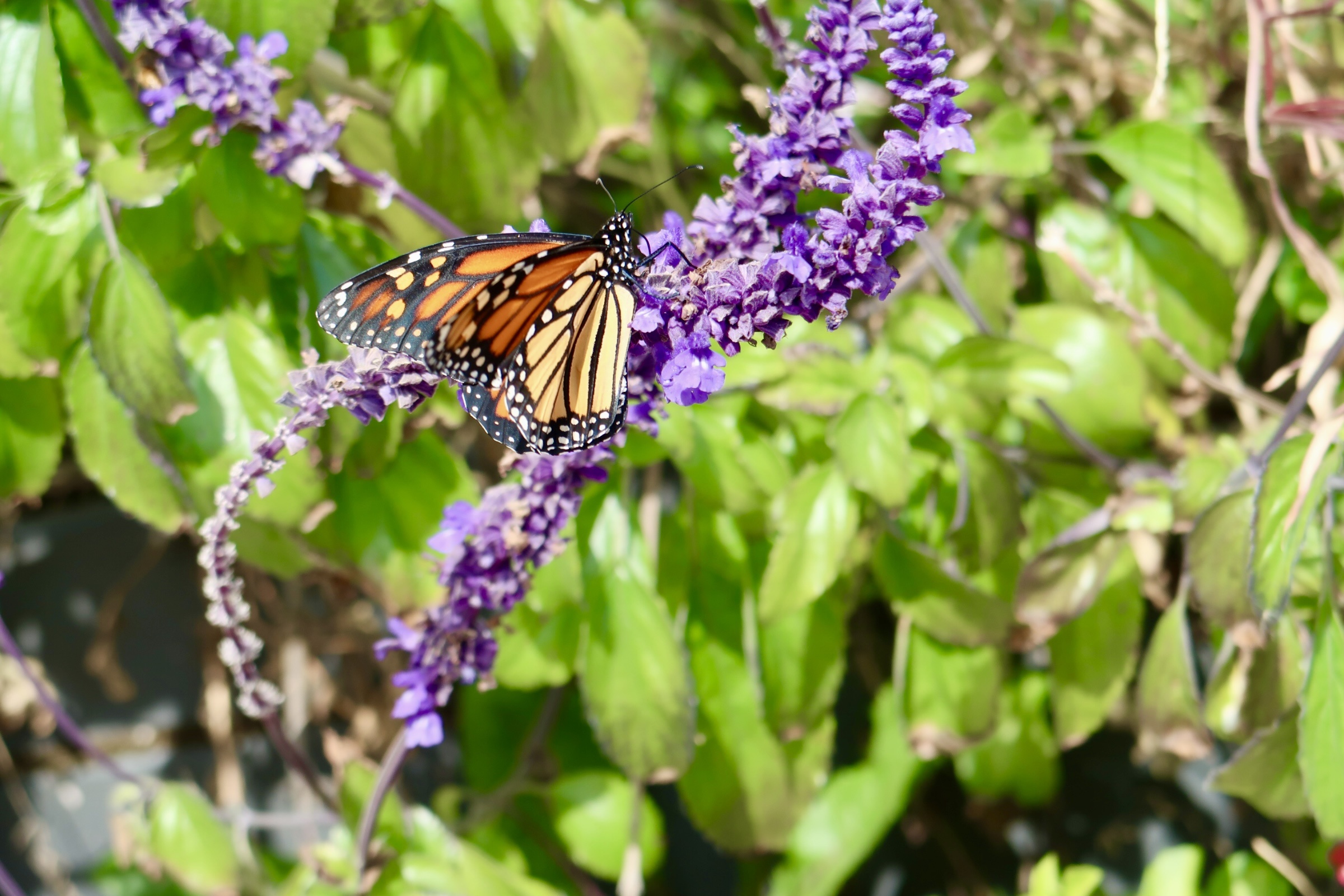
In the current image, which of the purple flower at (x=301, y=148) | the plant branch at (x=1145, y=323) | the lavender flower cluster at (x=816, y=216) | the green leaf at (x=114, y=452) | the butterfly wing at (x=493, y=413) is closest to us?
the lavender flower cluster at (x=816, y=216)

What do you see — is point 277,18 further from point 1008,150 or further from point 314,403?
point 1008,150

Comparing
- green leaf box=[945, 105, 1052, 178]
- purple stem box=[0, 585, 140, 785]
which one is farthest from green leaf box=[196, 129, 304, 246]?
green leaf box=[945, 105, 1052, 178]

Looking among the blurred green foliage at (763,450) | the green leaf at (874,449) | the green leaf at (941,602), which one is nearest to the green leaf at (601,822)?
the blurred green foliage at (763,450)

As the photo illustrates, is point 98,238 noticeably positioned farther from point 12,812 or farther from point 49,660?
point 12,812

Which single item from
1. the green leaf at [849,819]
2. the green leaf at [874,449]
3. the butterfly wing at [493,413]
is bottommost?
Answer: the green leaf at [849,819]

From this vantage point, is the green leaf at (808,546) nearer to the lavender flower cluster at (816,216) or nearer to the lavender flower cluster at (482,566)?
the lavender flower cluster at (482,566)

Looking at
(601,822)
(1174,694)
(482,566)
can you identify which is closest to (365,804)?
(601,822)

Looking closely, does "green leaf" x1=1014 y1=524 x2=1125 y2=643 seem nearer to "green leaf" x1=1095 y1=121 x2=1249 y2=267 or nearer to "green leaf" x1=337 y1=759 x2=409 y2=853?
"green leaf" x1=1095 y1=121 x2=1249 y2=267
